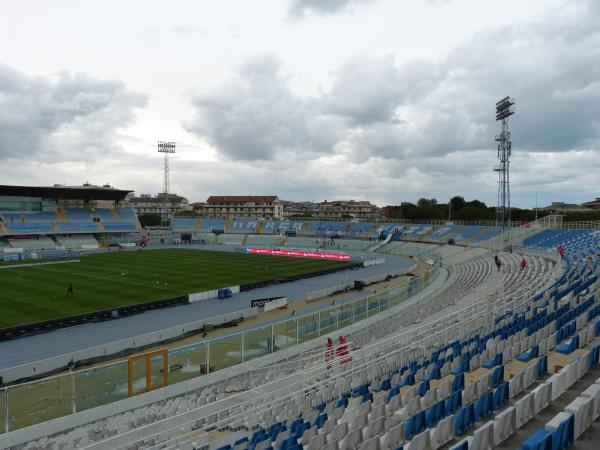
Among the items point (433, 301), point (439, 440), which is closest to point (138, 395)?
point (439, 440)

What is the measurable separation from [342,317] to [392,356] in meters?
7.98

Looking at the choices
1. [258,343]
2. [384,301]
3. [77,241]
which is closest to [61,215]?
[77,241]

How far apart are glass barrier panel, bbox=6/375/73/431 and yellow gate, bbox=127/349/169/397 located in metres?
1.75

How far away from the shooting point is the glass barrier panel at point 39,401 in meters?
10.8

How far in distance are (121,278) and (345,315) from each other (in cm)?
2576

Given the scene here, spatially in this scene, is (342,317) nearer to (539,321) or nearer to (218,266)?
(539,321)

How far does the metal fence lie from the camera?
36.4 feet

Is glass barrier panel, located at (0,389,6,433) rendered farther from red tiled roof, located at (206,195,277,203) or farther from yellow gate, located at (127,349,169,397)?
red tiled roof, located at (206,195,277,203)

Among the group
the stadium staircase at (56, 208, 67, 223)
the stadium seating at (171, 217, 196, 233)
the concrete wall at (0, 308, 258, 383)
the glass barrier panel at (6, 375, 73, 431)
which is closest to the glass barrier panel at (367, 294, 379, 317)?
the concrete wall at (0, 308, 258, 383)

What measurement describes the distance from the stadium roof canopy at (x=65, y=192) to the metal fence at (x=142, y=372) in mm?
66021

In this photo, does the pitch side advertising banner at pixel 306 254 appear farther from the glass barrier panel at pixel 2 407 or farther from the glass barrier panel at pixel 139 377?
the glass barrier panel at pixel 2 407

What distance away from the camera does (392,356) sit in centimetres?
1209

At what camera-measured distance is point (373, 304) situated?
71.9 ft

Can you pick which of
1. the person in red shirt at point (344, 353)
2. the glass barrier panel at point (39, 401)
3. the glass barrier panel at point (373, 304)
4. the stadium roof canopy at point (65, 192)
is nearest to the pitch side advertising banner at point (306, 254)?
the stadium roof canopy at point (65, 192)
